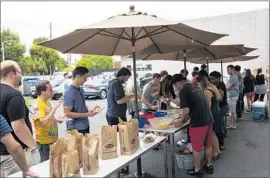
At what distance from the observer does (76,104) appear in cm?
355

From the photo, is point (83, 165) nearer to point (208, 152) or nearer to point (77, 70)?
point (77, 70)

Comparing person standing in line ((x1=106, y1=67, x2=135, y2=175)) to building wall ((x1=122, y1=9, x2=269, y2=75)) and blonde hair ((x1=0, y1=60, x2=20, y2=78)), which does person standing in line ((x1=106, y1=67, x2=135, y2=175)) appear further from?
building wall ((x1=122, y1=9, x2=269, y2=75))

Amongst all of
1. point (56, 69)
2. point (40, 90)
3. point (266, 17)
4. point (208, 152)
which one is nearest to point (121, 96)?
point (40, 90)

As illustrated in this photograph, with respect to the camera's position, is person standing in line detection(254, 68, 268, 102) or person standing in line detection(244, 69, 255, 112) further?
person standing in line detection(244, 69, 255, 112)

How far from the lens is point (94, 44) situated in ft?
14.6

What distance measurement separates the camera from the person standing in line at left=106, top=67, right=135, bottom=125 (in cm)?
420

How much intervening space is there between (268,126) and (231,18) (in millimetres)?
13707

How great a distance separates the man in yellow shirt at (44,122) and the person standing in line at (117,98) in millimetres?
1088

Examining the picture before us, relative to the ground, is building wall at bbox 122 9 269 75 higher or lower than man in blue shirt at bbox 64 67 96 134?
higher

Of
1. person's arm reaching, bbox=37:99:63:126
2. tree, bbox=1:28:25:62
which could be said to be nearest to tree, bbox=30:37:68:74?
tree, bbox=1:28:25:62

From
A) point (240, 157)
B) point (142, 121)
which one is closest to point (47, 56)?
point (240, 157)

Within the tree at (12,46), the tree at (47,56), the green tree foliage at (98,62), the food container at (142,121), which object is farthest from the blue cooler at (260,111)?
the tree at (12,46)

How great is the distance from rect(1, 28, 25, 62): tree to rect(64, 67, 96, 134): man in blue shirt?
126 ft

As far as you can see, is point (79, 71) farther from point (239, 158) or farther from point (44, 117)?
point (239, 158)
